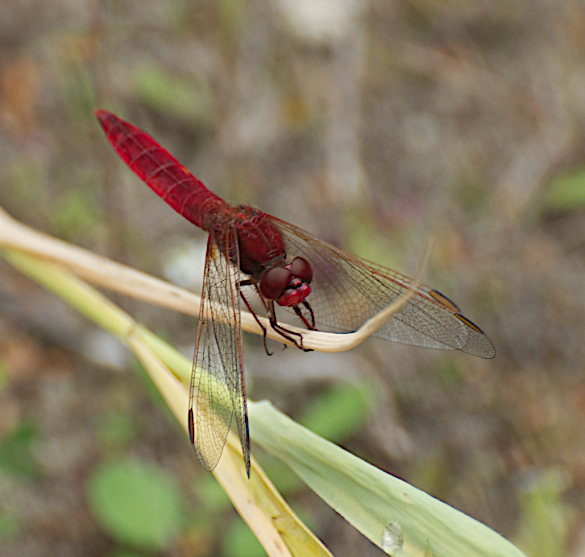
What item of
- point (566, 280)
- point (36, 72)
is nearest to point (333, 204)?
point (566, 280)

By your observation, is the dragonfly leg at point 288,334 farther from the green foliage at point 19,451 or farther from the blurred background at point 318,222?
the green foliage at point 19,451

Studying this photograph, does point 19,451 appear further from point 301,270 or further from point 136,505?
point 301,270

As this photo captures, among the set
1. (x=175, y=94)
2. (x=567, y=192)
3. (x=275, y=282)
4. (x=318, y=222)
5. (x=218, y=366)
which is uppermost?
(x=175, y=94)

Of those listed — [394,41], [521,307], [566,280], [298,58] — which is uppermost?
[394,41]

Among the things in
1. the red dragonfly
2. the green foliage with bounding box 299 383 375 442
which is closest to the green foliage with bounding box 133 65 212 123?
the red dragonfly

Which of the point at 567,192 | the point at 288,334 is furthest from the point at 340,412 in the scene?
the point at 567,192

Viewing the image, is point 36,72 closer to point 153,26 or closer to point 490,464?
point 153,26

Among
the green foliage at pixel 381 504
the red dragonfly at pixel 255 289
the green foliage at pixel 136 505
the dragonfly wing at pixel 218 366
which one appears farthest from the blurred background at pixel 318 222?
the green foliage at pixel 381 504
